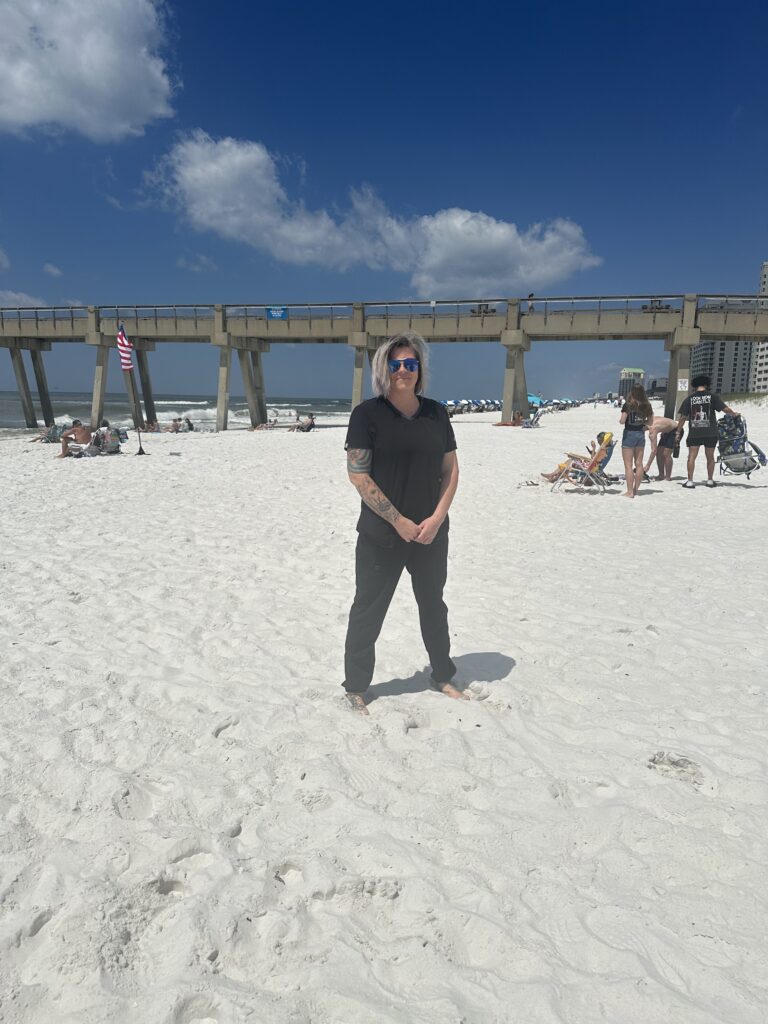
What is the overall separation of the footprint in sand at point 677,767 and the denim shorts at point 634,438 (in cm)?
791

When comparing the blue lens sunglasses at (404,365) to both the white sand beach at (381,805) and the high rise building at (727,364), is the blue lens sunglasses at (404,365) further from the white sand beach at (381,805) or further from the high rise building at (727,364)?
the high rise building at (727,364)

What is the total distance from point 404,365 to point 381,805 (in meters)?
1.99

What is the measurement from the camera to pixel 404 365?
109 inches

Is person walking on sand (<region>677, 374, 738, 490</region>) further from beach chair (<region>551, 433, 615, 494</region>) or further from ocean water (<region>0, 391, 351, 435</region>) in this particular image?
ocean water (<region>0, 391, 351, 435</region>)

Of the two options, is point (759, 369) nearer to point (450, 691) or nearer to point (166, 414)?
point (166, 414)

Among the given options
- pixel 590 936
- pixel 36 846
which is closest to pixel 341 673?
pixel 36 846

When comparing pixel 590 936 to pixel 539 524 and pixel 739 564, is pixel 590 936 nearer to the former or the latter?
pixel 739 564

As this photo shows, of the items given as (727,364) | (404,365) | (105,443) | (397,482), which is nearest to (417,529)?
(397,482)

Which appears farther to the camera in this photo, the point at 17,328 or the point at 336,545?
the point at 17,328

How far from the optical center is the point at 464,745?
2891 millimetres

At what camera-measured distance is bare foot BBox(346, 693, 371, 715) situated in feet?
10.4

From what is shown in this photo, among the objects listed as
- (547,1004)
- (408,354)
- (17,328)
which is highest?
(17,328)

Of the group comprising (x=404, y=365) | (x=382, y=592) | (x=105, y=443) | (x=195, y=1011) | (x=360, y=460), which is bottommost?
(x=195, y=1011)

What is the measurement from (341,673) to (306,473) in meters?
9.99
